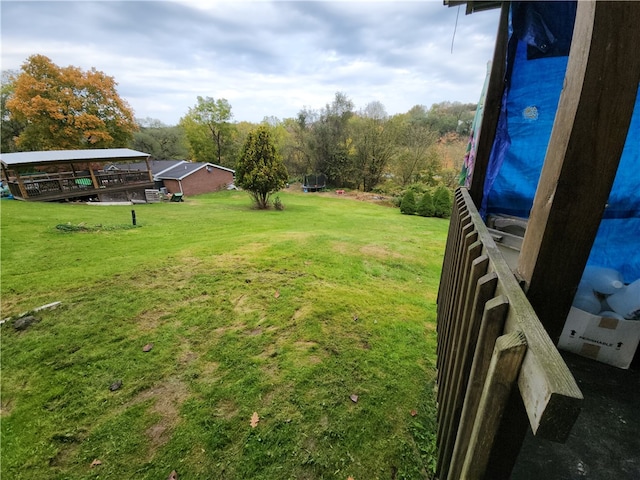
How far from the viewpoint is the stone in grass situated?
3.20 metres

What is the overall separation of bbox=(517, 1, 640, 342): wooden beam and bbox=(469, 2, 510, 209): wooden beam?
1.73 meters

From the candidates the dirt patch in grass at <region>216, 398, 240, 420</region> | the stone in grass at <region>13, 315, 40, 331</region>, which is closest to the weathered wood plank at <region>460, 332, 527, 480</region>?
the dirt patch in grass at <region>216, 398, 240, 420</region>

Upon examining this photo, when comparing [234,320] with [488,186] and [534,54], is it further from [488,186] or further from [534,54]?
[534,54]

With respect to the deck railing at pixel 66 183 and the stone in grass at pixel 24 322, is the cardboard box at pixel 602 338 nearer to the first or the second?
the stone in grass at pixel 24 322

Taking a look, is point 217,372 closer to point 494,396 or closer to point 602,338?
point 494,396

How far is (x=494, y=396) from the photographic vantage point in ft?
2.65

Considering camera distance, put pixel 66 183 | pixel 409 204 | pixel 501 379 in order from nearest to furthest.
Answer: pixel 501 379 → pixel 409 204 → pixel 66 183

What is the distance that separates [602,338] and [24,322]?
5.92 m

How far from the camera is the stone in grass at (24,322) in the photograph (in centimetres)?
320

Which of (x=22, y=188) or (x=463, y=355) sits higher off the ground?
(x=463, y=355)

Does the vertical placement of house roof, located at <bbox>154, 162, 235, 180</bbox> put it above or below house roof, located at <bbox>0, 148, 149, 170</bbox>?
below

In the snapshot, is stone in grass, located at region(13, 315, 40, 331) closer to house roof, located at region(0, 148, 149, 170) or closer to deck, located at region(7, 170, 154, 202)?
deck, located at region(7, 170, 154, 202)

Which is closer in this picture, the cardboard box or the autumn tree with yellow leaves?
the cardboard box

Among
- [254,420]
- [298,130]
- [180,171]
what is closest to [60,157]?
[180,171]
